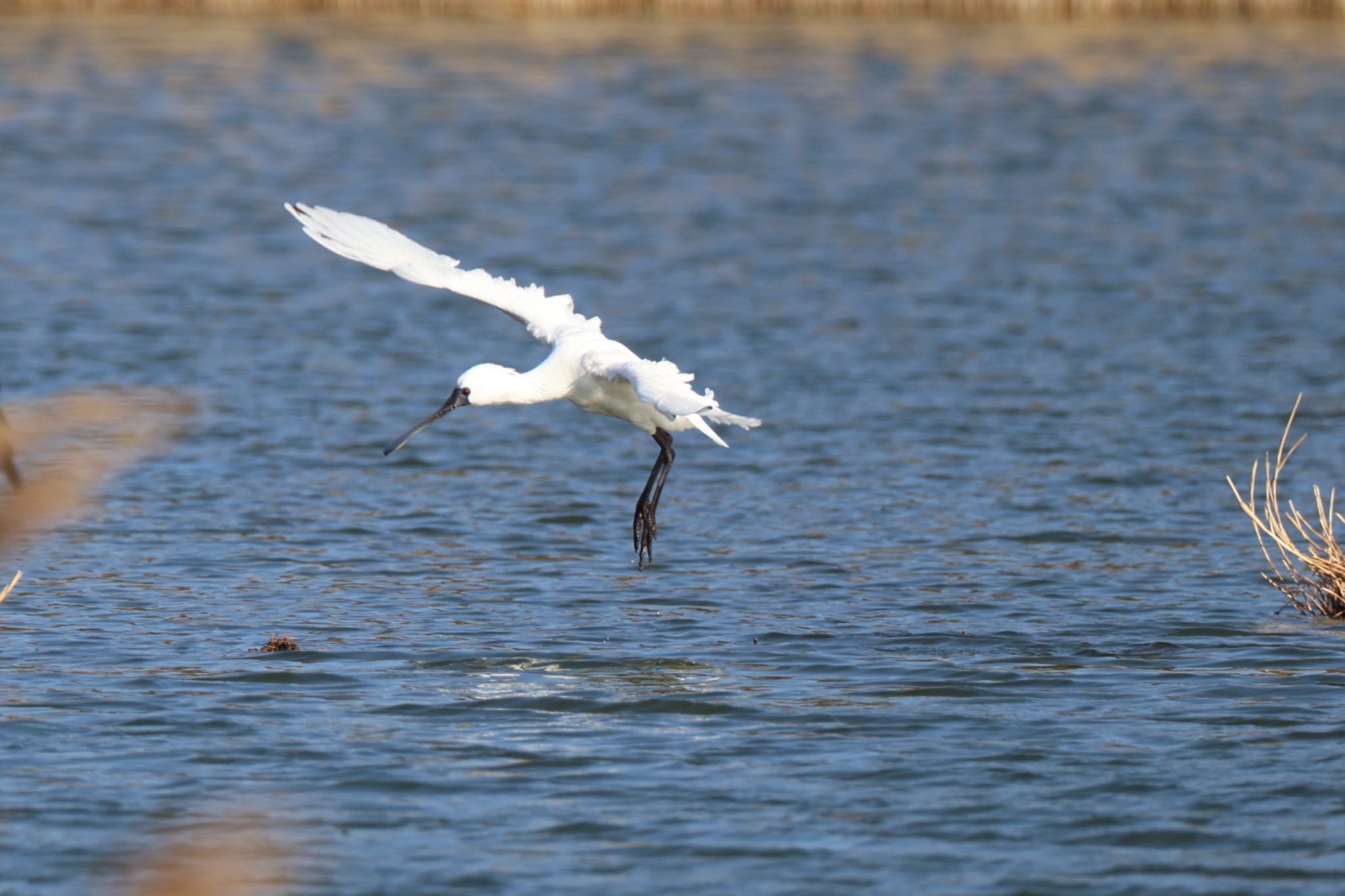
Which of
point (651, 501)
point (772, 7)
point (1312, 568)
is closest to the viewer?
point (1312, 568)

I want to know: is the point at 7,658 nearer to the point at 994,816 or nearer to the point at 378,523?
the point at 378,523

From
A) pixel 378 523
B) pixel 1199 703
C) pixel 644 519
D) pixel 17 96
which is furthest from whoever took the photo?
pixel 17 96

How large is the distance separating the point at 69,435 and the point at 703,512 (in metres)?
10.5

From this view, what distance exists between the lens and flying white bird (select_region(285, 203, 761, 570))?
10.0 m

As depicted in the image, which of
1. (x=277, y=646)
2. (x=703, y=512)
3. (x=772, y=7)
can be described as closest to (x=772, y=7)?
(x=772, y=7)

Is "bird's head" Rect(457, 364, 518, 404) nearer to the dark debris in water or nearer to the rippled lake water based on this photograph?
the rippled lake water

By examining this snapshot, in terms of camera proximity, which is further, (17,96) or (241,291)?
(17,96)

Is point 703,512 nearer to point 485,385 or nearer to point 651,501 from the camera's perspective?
point 651,501

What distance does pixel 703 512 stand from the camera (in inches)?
522

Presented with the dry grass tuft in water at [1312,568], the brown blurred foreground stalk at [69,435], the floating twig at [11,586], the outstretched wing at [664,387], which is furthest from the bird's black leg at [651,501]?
the brown blurred foreground stalk at [69,435]

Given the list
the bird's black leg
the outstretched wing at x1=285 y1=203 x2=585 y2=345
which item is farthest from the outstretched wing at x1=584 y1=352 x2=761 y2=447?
the outstretched wing at x1=285 y1=203 x2=585 y2=345

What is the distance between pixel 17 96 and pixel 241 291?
47.3 feet

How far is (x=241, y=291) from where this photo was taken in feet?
69.8

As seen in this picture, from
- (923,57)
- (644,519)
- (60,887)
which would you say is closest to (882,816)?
(60,887)
